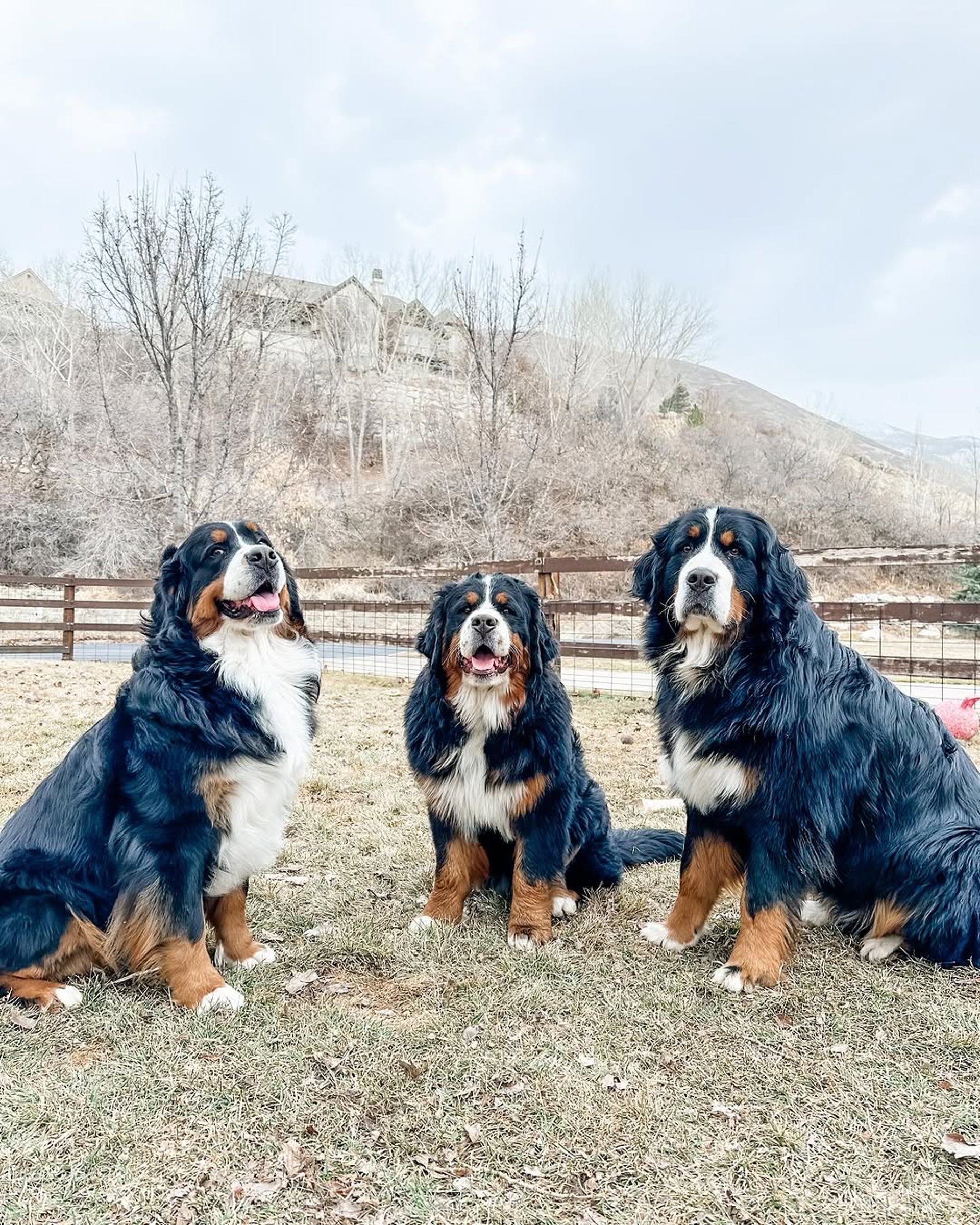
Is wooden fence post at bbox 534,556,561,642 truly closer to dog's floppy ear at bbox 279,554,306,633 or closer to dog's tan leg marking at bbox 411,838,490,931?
dog's tan leg marking at bbox 411,838,490,931

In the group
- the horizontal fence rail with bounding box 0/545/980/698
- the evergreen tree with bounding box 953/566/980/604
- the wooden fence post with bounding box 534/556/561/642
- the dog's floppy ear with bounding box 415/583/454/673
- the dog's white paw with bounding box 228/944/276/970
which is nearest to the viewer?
the dog's white paw with bounding box 228/944/276/970

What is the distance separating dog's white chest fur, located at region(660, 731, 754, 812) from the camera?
9.38 feet

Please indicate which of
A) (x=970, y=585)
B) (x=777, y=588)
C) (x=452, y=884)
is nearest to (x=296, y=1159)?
(x=452, y=884)

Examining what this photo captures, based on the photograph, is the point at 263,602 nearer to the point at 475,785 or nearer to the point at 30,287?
the point at 475,785

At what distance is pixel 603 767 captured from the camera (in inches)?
237

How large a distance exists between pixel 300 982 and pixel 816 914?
2303 millimetres

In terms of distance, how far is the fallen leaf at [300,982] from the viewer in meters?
2.82

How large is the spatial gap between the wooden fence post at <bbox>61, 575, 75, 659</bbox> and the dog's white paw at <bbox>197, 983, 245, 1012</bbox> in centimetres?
1209

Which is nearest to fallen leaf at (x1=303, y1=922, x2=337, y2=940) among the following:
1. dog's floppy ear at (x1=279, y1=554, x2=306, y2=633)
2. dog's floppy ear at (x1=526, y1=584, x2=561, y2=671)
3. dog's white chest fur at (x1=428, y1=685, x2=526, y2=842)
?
dog's white chest fur at (x1=428, y1=685, x2=526, y2=842)

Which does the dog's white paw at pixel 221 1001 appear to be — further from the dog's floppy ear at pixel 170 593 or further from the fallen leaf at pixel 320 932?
the dog's floppy ear at pixel 170 593

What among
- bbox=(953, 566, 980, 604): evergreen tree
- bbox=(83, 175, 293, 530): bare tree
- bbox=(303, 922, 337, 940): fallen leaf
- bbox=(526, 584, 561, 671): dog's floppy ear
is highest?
bbox=(83, 175, 293, 530): bare tree

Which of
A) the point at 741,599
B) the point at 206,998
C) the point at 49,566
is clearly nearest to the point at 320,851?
the point at 206,998

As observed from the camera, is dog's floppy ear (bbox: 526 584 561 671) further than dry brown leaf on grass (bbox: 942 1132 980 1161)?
Yes

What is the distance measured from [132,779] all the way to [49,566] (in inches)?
1027
